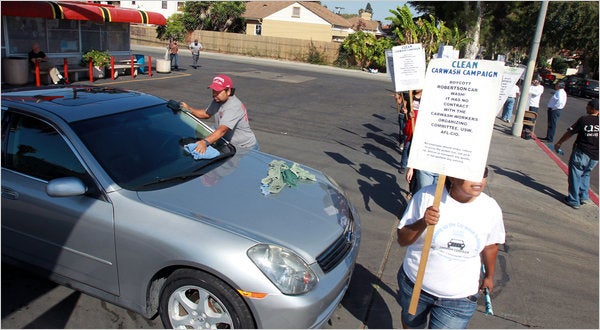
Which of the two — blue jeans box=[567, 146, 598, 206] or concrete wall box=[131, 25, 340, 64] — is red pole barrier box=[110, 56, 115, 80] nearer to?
blue jeans box=[567, 146, 598, 206]

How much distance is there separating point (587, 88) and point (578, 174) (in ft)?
97.9

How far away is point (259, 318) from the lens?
2.72m

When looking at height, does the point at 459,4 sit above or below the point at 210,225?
above

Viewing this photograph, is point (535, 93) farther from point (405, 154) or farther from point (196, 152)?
point (196, 152)

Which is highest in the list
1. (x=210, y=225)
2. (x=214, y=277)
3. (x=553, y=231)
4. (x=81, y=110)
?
(x=81, y=110)

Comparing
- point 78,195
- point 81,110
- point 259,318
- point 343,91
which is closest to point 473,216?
point 259,318

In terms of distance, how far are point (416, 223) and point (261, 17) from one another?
50.1 meters

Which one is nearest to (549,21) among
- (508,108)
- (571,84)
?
(571,84)

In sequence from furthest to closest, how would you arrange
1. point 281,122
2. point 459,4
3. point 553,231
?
point 459,4 < point 281,122 < point 553,231

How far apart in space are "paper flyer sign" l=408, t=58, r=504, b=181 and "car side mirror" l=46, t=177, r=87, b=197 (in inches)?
89.5

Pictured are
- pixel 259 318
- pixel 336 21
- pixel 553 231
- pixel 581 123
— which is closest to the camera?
pixel 259 318

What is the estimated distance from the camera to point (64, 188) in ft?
9.71

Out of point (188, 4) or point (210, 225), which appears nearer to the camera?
point (210, 225)

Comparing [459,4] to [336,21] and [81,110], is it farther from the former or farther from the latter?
[81,110]
